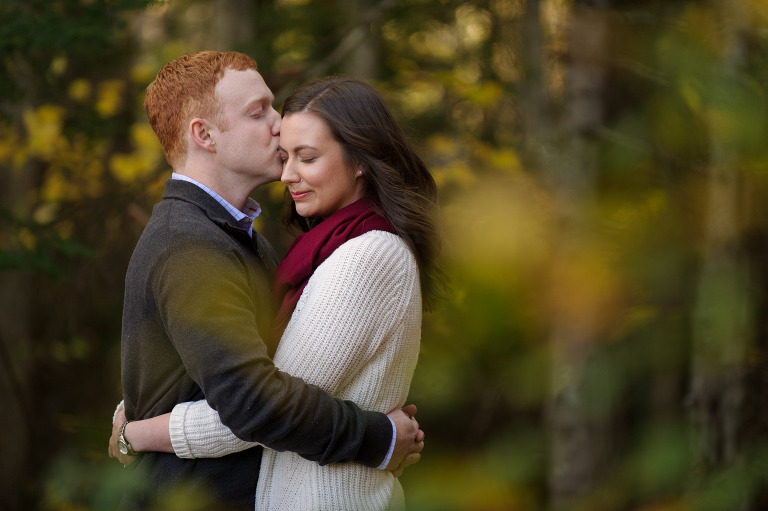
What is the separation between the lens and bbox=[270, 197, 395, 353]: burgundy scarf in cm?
175

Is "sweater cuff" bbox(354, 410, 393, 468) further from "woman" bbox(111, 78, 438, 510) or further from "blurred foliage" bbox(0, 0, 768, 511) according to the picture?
"blurred foliage" bbox(0, 0, 768, 511)

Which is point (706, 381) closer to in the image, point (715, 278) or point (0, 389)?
point (715, 278)

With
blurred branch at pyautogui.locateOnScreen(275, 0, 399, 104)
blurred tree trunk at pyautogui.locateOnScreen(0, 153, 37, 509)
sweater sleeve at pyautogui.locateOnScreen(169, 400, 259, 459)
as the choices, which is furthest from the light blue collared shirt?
blurred tree trunk at pyautogui.locateOnScreen(0, 153, 37, 509)

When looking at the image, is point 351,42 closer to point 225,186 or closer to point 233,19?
point 233,19

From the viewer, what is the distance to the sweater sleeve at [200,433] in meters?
1.64

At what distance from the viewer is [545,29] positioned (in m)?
3.47

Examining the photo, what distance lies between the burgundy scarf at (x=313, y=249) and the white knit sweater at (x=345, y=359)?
0.04 meters

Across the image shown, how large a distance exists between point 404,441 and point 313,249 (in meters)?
0.51

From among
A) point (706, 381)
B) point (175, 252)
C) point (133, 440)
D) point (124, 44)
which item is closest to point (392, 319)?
point (175, 252)

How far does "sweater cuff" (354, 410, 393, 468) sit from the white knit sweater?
57 mm

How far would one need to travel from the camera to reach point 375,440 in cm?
168

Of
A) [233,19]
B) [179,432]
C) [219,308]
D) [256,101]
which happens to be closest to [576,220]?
[219,308]

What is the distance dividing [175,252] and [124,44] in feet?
10.1

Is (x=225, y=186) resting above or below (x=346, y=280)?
above
